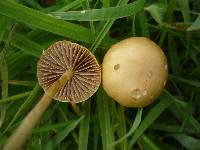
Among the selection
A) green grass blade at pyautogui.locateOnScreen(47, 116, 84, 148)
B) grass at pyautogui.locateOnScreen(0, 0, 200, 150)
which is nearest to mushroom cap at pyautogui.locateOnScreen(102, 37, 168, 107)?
grass at pyautogui.locateOnScreen(0, 0, 200, 150)

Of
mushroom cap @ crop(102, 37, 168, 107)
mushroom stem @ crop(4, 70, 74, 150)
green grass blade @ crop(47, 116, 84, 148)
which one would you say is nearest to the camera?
mushroom stem @ crop(4, 70, 74, 150)

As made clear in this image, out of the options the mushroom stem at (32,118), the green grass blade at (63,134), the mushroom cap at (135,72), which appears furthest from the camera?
the green grass blade at (63,134)

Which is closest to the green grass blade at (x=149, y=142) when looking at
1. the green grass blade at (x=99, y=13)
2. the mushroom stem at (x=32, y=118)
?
the mushroom stem at (x=32, y=118)

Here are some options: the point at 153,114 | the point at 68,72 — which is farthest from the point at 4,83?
the point at 153,114

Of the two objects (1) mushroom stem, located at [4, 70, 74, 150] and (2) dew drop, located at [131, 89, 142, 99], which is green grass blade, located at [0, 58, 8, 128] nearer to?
(1) mushroom stem, located at [4, 70, 74, 150]

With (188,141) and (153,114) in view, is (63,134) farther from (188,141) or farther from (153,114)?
(188,141)

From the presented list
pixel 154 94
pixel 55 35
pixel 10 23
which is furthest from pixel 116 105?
pixel 10 23

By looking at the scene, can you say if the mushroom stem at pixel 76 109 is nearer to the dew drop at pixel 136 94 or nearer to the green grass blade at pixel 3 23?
the dew drop at pixel 136 94
